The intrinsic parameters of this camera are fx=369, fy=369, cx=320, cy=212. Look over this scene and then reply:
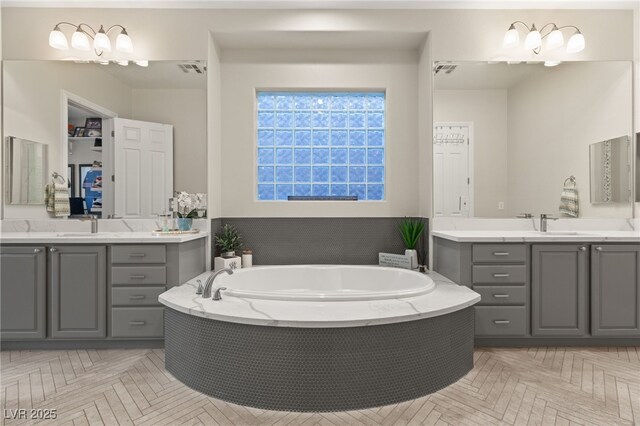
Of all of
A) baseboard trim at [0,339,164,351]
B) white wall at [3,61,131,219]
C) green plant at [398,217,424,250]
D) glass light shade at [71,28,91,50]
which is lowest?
baseboard trim at [0,339,164,351]

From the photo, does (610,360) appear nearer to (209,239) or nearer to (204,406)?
(204,406)

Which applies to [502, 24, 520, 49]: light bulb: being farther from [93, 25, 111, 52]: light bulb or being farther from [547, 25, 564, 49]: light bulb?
[93, 25, 111, 52]: light bulb

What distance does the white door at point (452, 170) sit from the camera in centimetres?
310

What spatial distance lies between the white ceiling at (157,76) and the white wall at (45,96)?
0.07 m

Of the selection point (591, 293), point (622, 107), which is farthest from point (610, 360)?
point (622, 107)

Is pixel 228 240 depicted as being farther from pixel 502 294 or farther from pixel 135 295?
pixel 502 294

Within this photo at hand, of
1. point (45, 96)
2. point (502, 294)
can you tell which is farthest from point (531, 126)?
point (45, 96)

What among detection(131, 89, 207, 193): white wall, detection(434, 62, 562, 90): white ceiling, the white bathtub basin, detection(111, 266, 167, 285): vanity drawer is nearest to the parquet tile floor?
detection(111, 266, 167, 285): vanity drawer

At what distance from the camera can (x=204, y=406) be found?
6.25 ft

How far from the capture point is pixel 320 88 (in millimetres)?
3377

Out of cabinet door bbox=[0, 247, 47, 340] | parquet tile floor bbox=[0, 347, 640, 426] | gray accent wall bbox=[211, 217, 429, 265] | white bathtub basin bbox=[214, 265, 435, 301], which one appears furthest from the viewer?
gray accent wall bbox=[211, 217, 429, 265]

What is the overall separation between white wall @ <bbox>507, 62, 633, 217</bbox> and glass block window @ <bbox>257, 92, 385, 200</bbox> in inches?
45.6

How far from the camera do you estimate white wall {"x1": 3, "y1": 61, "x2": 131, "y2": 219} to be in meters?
3.05

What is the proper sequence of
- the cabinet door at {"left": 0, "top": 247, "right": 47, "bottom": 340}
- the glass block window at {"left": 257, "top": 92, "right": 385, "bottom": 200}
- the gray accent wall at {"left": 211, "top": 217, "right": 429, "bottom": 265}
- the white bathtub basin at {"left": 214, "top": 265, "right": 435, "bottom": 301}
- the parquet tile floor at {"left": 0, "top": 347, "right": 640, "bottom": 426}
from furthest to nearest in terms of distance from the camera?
the glass block window at {"left": 257, "top": 92, "right": 385, "bottom": 200} → the gray accent wall at {"left": 211, "top": 217, "right": 429, "bottom": 265} → the white bathtub basin at {"left": 214, "top": 265, "right": 435, "bottom": 301} → the cabinet door at {"left": 0, "top": 247, "right": 47, "bottom": 340} → the parquet tile floor at {"left": 0, "top": 347, "right": 640, "bottom": 426}
